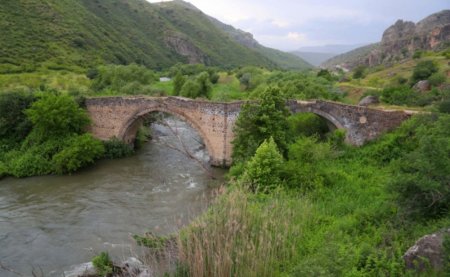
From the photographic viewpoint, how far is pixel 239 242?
9703 mm

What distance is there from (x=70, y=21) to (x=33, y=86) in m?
25.5

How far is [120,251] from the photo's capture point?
1368 cm

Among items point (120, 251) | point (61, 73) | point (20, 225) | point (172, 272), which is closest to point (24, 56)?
point (61, 73)

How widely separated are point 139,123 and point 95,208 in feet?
33.6

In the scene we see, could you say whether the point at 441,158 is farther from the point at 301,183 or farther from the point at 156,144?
the point at 156,144

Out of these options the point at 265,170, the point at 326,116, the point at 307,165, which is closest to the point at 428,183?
the point at 265,170

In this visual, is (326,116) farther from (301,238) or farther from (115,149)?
(115,149)

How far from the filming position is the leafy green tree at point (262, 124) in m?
19.7

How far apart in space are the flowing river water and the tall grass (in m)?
1.11

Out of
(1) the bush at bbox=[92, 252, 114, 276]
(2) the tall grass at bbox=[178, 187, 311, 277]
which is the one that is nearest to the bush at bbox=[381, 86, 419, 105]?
(2) the tall grass at bbox=[178, 187, 311, 277]

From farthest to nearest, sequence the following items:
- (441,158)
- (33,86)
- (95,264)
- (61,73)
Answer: (61,73)
(33,86)
(95,264)
(441,158)

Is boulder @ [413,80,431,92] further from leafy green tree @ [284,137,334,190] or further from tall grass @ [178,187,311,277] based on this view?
tall grass @ [178,187,311,277]

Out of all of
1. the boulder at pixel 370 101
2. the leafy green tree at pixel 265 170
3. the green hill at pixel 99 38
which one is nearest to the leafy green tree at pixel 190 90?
the boulder at pixel 370 101

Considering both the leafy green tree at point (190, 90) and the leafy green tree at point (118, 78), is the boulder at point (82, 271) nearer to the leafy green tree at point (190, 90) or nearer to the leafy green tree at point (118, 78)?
the leafy green tree at point (190, 90)
